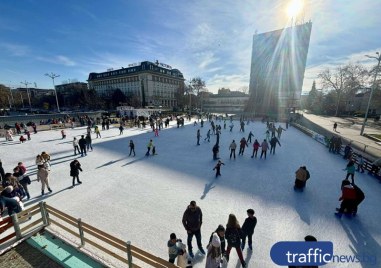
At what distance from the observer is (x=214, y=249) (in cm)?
321

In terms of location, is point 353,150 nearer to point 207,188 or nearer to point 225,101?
point 207,188

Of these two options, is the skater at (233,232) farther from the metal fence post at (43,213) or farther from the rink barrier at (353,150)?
the rink barrier at (353,150)

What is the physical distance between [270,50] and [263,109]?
23760 millimetres

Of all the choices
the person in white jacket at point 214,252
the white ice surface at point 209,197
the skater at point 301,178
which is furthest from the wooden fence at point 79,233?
the skater at point 301,178

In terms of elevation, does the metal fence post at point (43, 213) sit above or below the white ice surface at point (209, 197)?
above

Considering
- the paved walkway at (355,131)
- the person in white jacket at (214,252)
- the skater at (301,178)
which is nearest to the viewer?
the person in white jacket at (214,252)

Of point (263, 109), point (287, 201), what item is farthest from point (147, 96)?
point (287, 201)

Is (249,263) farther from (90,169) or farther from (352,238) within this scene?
(90,169)

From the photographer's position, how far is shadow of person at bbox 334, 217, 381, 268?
417 centimetres

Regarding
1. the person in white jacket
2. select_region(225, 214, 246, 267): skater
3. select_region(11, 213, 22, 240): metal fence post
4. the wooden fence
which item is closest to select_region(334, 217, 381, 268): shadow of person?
select_region(225, 214, 246, 267): skater
